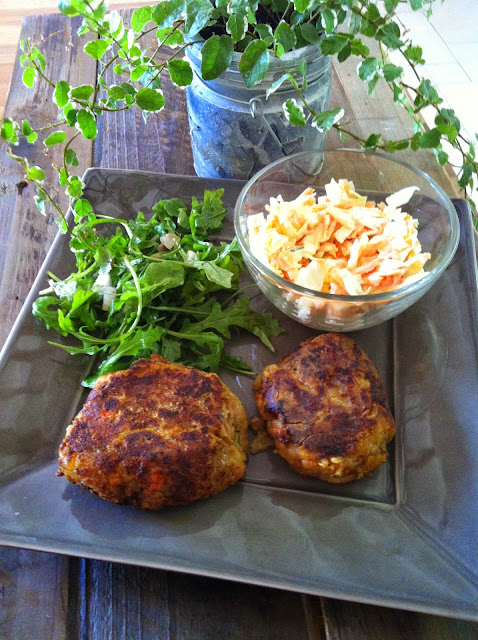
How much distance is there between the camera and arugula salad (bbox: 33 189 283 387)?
1.22 metres

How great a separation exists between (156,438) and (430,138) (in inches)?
34.6

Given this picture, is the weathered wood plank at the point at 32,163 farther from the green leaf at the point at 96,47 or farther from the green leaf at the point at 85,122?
the green leaf at the point at 96,47

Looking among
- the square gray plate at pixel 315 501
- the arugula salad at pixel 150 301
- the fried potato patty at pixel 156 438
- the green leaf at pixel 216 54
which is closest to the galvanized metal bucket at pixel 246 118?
the green leaf at pixel 216 54

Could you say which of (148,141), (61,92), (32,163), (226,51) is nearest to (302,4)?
(226,51)

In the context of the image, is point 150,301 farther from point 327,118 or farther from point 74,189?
point 327,118

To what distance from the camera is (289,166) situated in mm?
1432

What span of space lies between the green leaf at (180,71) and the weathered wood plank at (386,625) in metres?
1.08

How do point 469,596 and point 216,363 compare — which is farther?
point 216,363

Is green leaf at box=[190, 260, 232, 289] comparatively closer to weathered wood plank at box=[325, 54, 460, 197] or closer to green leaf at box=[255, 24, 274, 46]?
green leaf at box=[255, 24, 274, 46]

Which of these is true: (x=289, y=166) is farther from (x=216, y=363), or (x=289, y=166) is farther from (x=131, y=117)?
(x=131, y=117)

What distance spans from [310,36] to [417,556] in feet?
3.61

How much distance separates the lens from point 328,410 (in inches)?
43.0

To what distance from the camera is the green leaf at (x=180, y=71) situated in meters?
1.10

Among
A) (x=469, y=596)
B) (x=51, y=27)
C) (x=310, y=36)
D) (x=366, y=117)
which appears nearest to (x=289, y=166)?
(x=310, y=36)
